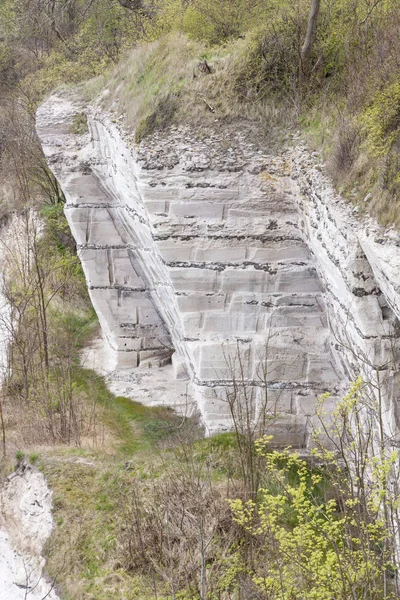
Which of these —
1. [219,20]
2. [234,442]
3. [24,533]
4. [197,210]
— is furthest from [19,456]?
[219,20]

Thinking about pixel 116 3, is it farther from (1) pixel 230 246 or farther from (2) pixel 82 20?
(1) pixel 230 246

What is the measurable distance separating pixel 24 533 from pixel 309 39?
30.7 ft

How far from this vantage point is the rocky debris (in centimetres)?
909

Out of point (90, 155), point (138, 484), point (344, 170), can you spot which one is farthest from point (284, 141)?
point (138, 484)

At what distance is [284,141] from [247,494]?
5.59m

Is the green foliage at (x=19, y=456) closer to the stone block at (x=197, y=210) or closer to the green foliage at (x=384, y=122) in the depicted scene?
the stone block at (x=197, y=210)

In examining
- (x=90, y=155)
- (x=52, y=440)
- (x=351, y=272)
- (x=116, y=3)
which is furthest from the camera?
(x=116, y=3)

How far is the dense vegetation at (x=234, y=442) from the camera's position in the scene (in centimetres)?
636

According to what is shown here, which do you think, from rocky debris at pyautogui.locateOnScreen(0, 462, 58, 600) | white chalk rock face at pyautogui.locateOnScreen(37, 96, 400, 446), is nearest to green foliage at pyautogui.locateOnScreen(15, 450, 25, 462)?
rocky debris at pyautogui.locateOnScreen(0, 462, 58, 600)

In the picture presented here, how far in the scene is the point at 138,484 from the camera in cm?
1011

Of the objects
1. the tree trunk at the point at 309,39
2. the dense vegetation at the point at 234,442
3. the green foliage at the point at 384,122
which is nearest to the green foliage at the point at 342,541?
the dense vegetation at the point at 234,442

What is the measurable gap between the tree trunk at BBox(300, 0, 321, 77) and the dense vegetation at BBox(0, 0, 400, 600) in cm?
5

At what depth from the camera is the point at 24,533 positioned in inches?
386

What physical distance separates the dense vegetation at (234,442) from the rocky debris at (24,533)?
0.84ft
